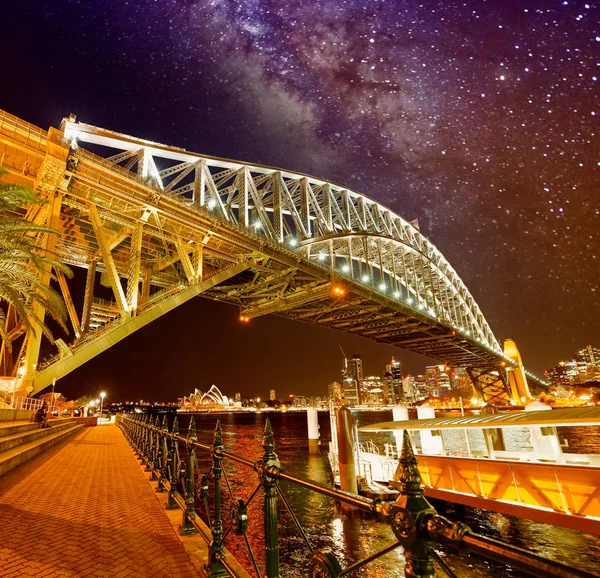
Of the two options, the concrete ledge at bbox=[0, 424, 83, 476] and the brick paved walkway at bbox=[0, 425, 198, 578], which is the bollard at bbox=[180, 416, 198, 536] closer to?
the brick paved walkway at bbox=[0, 425, 198, 578]

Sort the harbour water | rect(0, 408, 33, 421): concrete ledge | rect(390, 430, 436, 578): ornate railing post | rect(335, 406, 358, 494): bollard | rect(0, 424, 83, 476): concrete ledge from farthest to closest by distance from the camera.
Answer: rect(335, 406, 358, 494): bollard < rect(0, 408, 33, 421): concrete ledge < the harbour water < rect(0, 424, 83, 476): concrete ledge < rect(390, 430, 436, 578): ornate railing post

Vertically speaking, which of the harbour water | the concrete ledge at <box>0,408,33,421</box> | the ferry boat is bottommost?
the harbour water

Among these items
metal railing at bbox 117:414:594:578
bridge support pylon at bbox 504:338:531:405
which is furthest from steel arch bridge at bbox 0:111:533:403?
bridge support pylon at bbox 504:338:531:405

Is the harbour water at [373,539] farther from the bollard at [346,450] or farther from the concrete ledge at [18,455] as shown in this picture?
the concrete ledge at [18,455]

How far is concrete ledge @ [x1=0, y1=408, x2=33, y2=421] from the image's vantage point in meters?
13.7

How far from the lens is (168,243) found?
84.4 feet

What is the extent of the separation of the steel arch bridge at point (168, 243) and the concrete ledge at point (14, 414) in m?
1.30

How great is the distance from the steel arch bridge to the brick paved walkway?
7610 mm

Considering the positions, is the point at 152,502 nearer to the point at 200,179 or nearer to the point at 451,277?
the point at 200,179

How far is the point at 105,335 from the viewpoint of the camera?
15508mm

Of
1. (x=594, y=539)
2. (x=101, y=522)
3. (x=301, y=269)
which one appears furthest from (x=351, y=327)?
(x=101, y=522)

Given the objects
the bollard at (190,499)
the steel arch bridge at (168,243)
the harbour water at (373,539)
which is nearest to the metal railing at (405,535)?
the bollard at (190,499)

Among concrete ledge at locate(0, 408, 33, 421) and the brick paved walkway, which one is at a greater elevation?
concrete ledge at locate(0, 408, 33, 421)

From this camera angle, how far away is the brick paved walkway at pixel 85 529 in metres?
3.70
